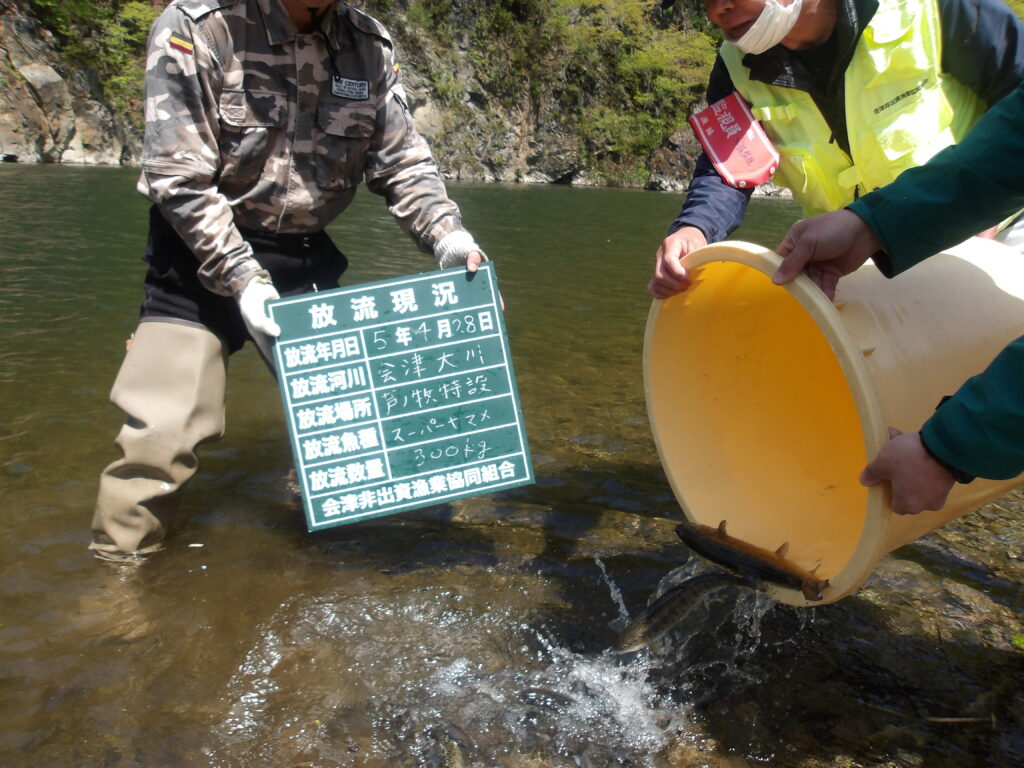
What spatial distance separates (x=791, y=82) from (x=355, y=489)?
6.85ft

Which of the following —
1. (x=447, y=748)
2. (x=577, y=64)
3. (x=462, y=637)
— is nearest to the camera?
(x=447, y=748)

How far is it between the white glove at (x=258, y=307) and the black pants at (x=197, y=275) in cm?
27

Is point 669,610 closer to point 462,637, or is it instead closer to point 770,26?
point 462,637

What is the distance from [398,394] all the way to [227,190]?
3.19 ft

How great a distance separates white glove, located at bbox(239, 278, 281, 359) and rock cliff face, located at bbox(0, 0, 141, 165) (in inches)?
1051

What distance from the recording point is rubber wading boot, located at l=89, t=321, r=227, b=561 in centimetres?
277

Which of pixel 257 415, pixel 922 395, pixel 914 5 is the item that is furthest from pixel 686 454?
pixel 257 415

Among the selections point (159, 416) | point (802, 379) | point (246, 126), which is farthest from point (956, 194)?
point (159, 416)

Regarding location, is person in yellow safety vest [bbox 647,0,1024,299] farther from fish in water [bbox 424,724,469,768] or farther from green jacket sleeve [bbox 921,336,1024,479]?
fish in water [bbox 424,724,469,768]

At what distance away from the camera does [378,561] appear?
325 centimetres

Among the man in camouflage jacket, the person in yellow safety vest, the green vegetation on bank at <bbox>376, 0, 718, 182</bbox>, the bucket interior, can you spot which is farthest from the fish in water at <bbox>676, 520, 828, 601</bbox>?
the green vegetation on bank at <bbox>376, 0, 718, 182</bbox>

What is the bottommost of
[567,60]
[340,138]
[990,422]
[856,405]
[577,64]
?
[577,64]

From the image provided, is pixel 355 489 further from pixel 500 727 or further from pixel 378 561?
pixel 500 727

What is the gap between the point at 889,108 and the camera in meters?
2.48
